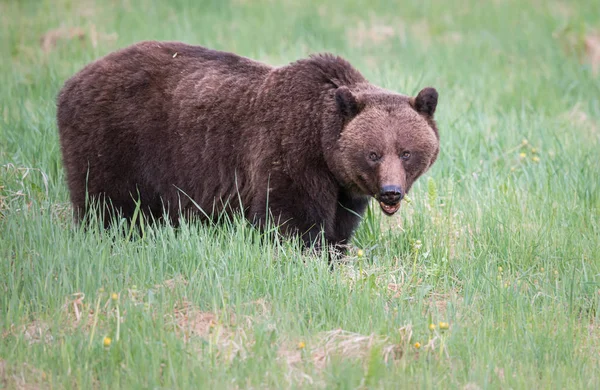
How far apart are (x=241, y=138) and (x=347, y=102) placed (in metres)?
0.89

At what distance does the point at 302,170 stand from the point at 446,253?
1215mm

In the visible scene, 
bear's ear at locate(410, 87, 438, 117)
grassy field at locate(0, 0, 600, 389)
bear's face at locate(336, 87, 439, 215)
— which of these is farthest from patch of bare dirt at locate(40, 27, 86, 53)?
bear's ear at locate(410, 87, 438, 117)

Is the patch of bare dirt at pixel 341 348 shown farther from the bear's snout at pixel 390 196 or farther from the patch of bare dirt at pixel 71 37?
the patch of bare dirt at pixel 71 37

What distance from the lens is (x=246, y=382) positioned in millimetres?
4312

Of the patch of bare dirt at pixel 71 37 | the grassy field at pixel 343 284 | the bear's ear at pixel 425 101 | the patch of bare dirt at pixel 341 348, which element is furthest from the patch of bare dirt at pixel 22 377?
the patch of bare dirt at pixel 71 37

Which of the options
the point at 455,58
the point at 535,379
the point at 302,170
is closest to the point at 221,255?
the point at 302,170

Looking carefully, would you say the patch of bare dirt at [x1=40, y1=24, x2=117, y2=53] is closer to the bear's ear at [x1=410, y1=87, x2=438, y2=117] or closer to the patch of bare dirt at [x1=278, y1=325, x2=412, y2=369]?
the bear's ear at [x1=410, y1=87, x2=438, y2=117]

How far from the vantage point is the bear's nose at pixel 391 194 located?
18.3ft

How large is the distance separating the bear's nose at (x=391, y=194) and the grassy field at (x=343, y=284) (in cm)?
41

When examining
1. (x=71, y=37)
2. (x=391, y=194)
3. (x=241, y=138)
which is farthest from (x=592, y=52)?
(x=391, y=194)

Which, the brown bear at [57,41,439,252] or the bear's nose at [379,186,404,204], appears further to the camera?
the brown bear at [57,41,439,252]

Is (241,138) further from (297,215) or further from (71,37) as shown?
(71,37)

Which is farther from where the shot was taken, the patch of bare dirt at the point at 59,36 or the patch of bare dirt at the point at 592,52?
the patch of bare dirt at the point at 592,52

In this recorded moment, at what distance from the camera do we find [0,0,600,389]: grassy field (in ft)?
14.5
